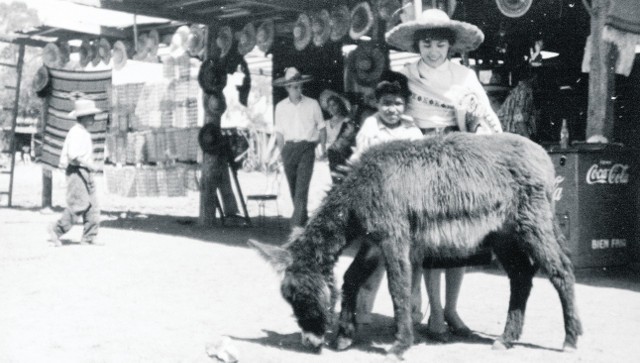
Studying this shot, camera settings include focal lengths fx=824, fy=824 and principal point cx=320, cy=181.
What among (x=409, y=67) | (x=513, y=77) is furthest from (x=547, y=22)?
(x=409, y=67)

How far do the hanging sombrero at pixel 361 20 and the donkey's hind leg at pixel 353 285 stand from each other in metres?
5.22

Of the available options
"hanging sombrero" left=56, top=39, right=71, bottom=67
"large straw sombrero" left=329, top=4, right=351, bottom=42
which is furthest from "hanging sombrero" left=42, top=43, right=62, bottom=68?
"large straw sombrero" left=329, top=4, right=351, bottom=42

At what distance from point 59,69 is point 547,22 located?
9124mm

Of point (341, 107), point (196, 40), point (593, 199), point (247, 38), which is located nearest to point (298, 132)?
point (341, 107)

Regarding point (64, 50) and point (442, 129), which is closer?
point (442, 129)

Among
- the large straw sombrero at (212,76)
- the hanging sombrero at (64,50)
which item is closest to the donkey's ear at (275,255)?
the large straw sombrero at (212,76)

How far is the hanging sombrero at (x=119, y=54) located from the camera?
47.2ft

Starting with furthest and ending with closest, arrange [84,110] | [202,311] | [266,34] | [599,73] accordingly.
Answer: [266,34] → [84,110] → [599,73] → [202,311]

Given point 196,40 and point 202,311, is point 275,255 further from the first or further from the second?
point 196,40

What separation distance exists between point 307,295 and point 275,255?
0.32 metres

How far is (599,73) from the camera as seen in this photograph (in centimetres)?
788

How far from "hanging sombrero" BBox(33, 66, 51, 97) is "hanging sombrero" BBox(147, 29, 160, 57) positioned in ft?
9.05

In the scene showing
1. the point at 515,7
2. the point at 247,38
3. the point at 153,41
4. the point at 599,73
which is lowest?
the point at 599,73

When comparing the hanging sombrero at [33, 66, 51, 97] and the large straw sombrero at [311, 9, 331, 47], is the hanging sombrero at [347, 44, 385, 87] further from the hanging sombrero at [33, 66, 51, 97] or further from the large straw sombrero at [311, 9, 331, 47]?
the hanging sombrero at [33, 66, 51, 97]
